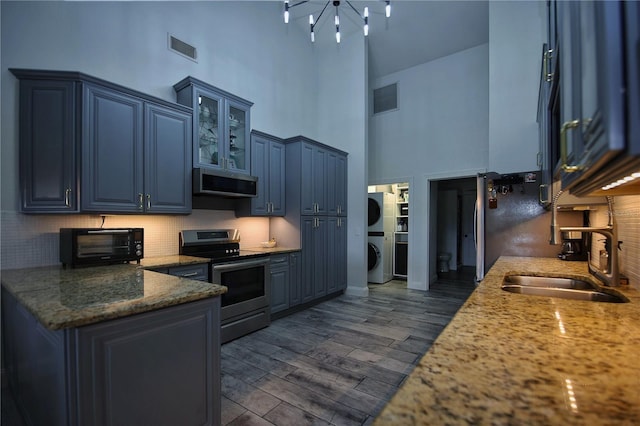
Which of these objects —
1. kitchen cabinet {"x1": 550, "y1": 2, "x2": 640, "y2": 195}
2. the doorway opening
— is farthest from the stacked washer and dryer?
kitchen cabinet {"x1": 550, "y1": 2, "x2": 640, "y2": 195}

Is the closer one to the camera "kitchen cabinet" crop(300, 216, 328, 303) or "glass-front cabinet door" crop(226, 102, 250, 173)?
"glass-front cabinet door" crop(226, 102, 250, 173)

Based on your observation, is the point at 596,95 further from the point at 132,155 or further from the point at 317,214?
the point at 317,214

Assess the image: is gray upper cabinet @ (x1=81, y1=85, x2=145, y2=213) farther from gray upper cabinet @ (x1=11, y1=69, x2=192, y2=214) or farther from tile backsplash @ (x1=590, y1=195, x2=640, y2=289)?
tile backsplash @ (x1=590, y1=195, x2=640, y2=289)

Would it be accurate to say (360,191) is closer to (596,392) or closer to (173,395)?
(173,395)

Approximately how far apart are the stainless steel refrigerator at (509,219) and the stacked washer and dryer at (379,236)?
261cm

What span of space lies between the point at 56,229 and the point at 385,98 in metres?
5.39

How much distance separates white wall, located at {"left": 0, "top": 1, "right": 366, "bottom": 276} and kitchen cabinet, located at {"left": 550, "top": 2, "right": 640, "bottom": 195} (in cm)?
332

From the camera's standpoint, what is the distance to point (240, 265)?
10.4ft

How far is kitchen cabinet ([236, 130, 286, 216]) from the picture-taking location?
377 centimetres

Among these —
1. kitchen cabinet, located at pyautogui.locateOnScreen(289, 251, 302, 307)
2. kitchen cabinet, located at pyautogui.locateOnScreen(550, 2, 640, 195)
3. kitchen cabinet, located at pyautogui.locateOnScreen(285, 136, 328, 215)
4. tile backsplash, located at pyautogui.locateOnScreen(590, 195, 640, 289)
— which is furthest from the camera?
kitchen cabinet, located at pyautogui.locateOnScreen(285, 136, 328, 215)

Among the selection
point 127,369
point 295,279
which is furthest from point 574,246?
point 127,369

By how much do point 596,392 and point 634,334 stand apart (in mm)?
526

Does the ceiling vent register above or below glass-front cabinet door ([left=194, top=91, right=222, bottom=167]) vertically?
above

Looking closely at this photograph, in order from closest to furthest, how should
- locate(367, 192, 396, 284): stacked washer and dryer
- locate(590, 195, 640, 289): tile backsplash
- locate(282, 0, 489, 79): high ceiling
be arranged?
locate(590, 195, 640, 289): tile backsplash → locate(282, 0, 489, 79): high ceiling → locate(367, 192, 396, 284): stacked washer and dryer
